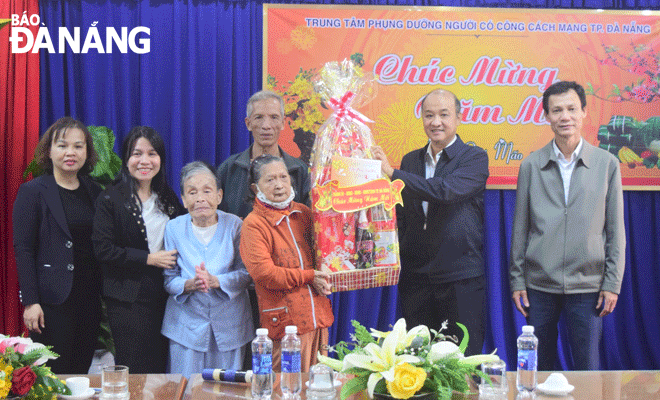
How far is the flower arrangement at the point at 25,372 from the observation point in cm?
148

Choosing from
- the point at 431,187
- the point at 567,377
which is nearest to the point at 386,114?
the point at 431,187

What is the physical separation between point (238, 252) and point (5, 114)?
193 cm

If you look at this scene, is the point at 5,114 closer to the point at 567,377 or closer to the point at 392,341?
the point at 392,341

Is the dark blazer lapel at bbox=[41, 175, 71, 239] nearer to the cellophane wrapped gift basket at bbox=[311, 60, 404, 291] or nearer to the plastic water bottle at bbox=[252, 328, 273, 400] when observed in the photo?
the cellophane wrapped gift basket at bbox=[311, 60, 404, 291]

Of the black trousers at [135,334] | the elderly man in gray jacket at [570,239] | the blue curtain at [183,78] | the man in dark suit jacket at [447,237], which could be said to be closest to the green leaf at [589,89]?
the blue curtain at [183,78]

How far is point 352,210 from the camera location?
8.11 ft

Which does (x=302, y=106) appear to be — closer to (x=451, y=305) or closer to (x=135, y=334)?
(x=451, y=305)

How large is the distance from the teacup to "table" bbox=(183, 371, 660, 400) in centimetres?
28

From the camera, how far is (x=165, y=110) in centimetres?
386

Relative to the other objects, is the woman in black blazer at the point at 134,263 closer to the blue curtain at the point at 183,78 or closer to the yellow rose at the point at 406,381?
the blue curtain at the point at 183,78

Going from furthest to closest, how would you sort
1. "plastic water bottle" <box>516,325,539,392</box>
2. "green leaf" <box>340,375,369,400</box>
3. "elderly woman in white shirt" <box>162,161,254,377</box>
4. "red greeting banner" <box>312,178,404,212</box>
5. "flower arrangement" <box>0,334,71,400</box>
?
"elderly woman in white shirt" <box>162,161,254,377</box>, "red greeting banner" <box>312,178,404,212</box>, "plastic water bottle" <box>516,325,539,392</box>, "green leaf" <box>340,375,369,400</box>, "flower arrangement" <box>0,334,71,400</box>

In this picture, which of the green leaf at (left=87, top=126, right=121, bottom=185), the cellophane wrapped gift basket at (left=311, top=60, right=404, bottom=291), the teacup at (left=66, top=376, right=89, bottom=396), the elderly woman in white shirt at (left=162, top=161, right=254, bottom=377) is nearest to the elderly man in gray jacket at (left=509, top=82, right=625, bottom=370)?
the cellophane wrapped gift basket at (left=311, top=60, right=404, bottom=291)

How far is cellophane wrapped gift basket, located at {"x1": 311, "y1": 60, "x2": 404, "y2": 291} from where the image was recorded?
2.47m

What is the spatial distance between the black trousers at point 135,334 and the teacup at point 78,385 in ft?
3.35
